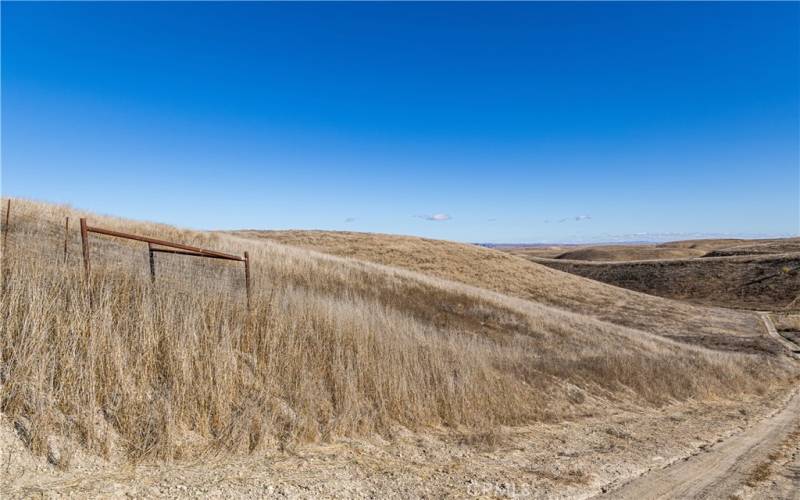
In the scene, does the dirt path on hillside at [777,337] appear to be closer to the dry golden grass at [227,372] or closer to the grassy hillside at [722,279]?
the grassy hillside at [722,279]

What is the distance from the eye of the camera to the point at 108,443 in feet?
15.8

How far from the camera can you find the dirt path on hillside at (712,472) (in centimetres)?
561

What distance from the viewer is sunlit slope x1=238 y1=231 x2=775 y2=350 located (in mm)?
31656

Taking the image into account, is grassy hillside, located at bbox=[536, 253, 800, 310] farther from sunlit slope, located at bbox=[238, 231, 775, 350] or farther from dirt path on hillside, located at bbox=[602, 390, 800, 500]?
dirt path on hillside, located at bbox=[602, 390, 800, 500]

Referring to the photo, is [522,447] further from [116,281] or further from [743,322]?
[743,322]

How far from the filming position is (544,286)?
139ft

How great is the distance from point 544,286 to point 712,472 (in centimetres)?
3705

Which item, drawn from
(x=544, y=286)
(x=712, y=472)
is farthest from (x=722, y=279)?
(x=712, y=472)

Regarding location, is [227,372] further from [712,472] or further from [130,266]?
[712,472]

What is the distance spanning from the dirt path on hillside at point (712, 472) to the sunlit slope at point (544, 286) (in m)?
20.7

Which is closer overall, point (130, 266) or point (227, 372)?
point (227, 372)

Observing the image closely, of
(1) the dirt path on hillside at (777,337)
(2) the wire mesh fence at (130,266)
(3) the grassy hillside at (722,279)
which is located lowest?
(1) the dirt path on hillside at (777,337)

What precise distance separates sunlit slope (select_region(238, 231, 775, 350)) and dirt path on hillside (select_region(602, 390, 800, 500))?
2072cm

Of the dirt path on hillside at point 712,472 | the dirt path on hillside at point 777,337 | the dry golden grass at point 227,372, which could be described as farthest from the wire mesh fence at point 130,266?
the dirt path on hillside at point 777,337
